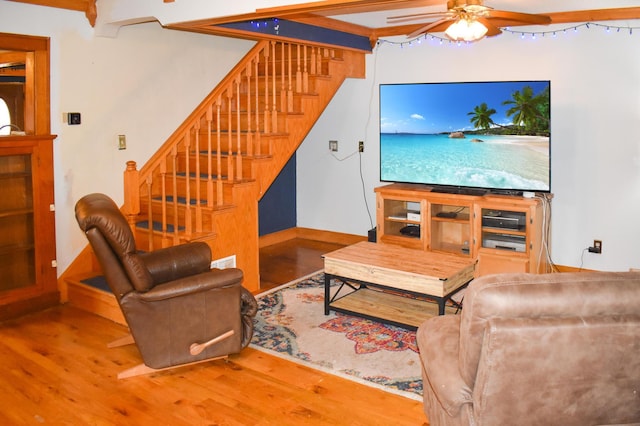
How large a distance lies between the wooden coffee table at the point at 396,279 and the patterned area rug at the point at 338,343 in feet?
0.35

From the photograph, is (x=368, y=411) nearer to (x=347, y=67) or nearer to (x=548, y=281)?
(x=548, y=281)

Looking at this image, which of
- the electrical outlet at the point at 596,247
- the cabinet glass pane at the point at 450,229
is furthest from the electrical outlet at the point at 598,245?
the cabinet glass pane at the point at 450,229

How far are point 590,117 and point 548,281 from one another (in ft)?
11.8

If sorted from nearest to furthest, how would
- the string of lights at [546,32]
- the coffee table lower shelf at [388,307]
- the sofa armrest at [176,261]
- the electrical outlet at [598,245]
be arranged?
1. the sofa armrest at [176,261]
2. the coffee table lower shelf at [388,307]
3. the string of lights at [546,32]
4. the electrical outlet at [598,245]

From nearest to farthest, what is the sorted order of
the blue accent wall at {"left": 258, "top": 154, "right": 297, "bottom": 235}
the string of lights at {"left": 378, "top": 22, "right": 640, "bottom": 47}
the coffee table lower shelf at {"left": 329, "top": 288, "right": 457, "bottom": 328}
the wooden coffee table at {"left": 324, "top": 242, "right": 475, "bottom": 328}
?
the wooden coffee table at {"left": 324, "top": 242, "right": 475, "bottom": 328} < the coffee table lower shelf at {"left": 329, "top": 288, "right": 457, "bottom": 328} < the string of lights at {"left": 378, "top": 22, "right": 640, "bottom": 47} < the blue accent wall at {"left": 258, "top": 154, "right": 297, "bottom": 235}

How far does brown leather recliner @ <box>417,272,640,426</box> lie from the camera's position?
7.19 feet

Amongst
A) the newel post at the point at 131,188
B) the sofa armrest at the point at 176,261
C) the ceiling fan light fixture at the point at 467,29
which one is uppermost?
the ceiling fan light fixture at the point at 467,29

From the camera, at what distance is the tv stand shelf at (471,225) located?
5.27 metres

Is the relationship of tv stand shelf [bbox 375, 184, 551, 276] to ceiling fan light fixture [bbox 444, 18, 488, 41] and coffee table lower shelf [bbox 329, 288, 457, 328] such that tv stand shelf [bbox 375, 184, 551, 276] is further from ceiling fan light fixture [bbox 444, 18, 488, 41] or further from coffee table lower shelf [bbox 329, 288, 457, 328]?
ceiling fan light fixture [bbox 444, 18, 488, 41]

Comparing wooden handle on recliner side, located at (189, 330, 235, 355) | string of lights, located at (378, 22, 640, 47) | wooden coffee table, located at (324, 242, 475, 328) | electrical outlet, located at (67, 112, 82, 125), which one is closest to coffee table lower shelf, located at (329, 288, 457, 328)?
wooden coffee table, located at (324, 242, 475, 328)

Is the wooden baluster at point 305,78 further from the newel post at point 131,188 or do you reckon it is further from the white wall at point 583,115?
the newel post at point 131,188

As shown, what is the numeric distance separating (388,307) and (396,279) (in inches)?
18.3

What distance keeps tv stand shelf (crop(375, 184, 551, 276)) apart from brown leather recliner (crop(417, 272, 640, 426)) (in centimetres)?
301

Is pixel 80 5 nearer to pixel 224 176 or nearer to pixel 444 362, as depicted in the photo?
pixel 224 176
